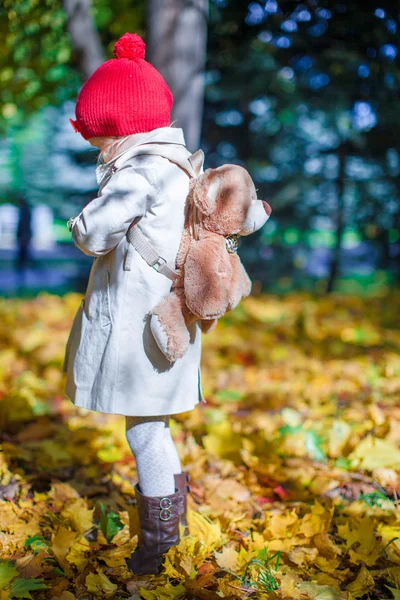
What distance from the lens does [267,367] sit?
396cm

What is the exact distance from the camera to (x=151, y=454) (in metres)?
1.80

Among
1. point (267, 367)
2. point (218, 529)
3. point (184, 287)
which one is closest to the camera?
point (184, 287)

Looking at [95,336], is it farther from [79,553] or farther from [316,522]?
[316,522]

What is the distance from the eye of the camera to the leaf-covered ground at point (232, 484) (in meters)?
1.76

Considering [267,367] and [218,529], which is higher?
[267,367]

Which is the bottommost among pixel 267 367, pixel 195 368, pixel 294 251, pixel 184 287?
pixel 267 367

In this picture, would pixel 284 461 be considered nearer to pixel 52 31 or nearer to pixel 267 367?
pixel 267 367

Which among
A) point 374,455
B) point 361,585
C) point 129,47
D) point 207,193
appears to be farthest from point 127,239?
point 374,455

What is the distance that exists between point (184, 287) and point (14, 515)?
3.86ft

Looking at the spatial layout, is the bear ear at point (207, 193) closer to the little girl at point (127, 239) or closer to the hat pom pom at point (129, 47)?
the little girl at point (127, 239)

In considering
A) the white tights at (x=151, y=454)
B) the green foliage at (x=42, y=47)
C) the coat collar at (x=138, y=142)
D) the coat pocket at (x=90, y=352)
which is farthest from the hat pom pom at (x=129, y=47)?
the green foliage at (x=42, y=47)

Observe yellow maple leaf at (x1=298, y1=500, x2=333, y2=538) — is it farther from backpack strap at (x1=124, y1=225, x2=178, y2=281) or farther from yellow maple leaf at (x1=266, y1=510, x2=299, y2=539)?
backpack strap at (x1=124, y1=225, x2=178, y2=281)

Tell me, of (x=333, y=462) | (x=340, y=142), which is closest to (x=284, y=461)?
(x=333, y=462)

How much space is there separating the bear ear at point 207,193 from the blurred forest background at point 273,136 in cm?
418
